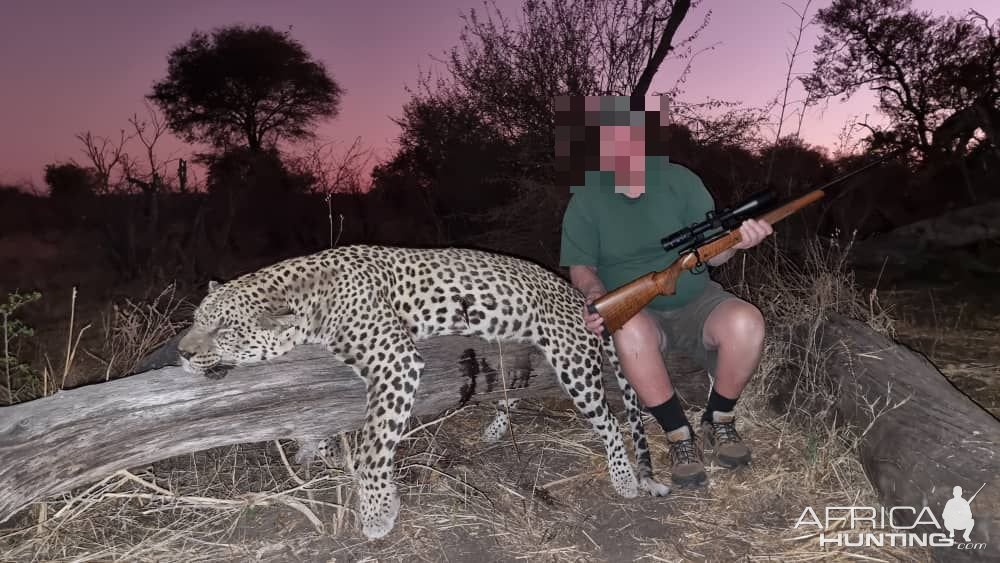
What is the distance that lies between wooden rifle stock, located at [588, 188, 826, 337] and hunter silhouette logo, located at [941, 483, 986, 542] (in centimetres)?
138

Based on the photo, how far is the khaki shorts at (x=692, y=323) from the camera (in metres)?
3.55

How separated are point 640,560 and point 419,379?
1.28 metres

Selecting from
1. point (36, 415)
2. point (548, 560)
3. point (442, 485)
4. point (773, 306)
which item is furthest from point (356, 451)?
point (773, 306)

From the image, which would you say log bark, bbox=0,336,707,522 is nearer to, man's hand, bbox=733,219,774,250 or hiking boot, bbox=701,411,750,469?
hiking boot, bbox=701,411,750,469

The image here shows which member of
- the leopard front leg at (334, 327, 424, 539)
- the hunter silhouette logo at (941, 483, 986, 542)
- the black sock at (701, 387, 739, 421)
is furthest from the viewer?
the black sock at (701, 387, 739, 421)

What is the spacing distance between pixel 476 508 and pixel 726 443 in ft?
4.37

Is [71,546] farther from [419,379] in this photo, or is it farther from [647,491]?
[647,491]

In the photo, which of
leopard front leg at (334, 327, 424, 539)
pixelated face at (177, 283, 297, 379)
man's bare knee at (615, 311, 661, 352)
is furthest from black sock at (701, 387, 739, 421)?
pixelated face at (177, 283, 297, 379)

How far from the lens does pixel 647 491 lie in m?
3.47

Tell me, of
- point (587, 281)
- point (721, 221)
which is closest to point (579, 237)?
point (587, 281)

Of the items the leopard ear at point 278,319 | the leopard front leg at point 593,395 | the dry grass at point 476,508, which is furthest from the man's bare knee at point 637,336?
the leopard ear at point 278,319

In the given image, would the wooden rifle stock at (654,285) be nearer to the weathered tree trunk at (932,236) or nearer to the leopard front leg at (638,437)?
the leopard front leg at (638,437)

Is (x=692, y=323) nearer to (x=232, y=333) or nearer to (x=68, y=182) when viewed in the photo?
(x=232, y=333)

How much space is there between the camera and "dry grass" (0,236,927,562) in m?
2.97
